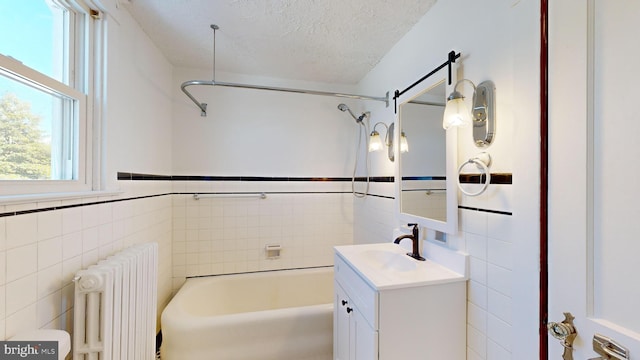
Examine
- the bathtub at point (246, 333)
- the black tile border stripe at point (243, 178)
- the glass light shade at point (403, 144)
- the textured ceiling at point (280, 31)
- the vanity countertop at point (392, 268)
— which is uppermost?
the textured ceiling at point (280, 31)

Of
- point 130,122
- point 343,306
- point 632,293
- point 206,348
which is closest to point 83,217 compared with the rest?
point 130,122

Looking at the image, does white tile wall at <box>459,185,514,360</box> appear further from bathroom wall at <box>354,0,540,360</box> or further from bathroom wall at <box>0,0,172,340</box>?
bathroom wall at <box>0,0,172,340</box>

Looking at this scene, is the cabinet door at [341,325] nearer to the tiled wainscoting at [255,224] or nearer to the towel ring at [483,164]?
the towel ring at [483,164]

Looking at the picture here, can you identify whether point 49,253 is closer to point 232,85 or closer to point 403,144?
point 232,85

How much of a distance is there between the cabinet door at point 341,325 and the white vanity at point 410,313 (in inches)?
3.6

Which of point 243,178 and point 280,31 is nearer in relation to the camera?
point 280,31

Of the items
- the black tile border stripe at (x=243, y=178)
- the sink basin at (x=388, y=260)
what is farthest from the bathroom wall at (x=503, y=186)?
the black tile border stripe at (x=243, y=178)

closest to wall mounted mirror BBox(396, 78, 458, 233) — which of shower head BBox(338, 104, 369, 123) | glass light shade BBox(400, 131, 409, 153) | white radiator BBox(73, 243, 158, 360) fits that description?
glass light shade BBox(400, 131, 409, 153)

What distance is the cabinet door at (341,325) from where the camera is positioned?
147 centimetres

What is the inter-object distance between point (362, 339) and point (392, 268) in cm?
48

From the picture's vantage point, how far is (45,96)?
3.60ft

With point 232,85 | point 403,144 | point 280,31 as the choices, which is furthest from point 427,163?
point 232,85

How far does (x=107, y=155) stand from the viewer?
1.37m

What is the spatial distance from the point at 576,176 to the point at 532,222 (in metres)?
0.25
